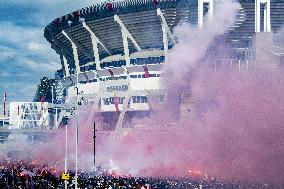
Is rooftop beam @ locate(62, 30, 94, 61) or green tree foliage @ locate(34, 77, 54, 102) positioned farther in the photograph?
green tree foliage @ locate(34, 77, 54, 102)

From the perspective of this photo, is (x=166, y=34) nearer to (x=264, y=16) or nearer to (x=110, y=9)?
(x=110, y=9)

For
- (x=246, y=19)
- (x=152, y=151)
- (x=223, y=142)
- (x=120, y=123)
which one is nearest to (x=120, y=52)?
(x=120, y=123)

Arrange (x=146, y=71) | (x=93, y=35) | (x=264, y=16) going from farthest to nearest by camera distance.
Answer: (x=93, y=35) → (x=146, y=71) → (x=264, y=16)

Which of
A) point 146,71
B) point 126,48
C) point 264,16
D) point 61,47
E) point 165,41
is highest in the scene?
point 264,16

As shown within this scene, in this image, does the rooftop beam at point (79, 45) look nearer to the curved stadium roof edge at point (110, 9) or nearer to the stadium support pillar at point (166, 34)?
the curved stadium roof edge at point (110, 9)

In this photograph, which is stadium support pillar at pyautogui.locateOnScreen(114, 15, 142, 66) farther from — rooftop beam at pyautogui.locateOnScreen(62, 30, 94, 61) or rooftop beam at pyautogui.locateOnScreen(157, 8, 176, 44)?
rooftop beam at pyautogui.locateOnScreen(62, 30, 94, 61)

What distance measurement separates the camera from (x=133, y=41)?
82.5 m

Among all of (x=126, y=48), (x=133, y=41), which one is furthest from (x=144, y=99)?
(x=133, y=41)

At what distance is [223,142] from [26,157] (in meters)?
37.8

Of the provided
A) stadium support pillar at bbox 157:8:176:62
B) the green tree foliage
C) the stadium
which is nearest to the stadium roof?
the stadium

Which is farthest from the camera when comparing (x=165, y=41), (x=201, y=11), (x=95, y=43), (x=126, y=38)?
(x=95, y=43)

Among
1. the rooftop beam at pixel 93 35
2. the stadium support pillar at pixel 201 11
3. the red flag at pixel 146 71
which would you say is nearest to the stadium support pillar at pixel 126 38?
the red flag at pixel 146 71

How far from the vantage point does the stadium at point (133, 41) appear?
69.8 m

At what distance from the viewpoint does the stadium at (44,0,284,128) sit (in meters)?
69.8
